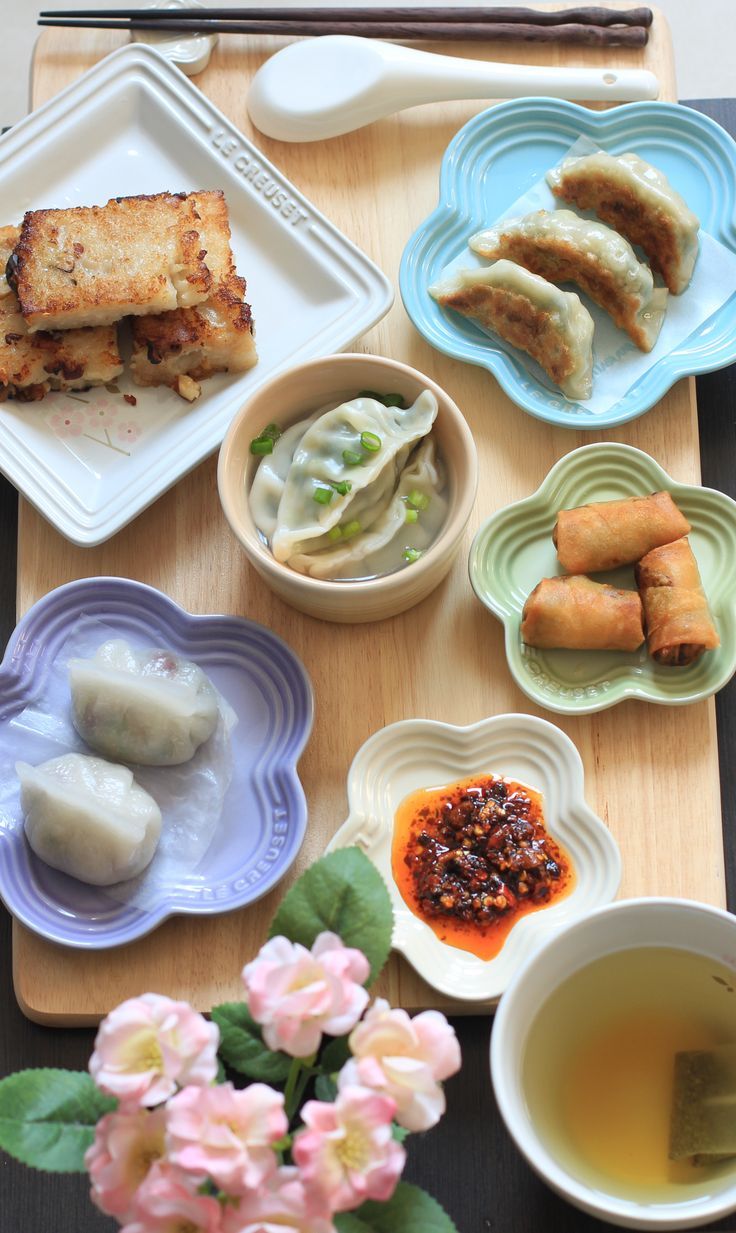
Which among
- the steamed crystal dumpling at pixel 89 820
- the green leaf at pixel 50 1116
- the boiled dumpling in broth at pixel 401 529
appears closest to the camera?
the green leaf at pixel 50 1116

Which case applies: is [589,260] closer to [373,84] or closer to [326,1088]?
[373,84]

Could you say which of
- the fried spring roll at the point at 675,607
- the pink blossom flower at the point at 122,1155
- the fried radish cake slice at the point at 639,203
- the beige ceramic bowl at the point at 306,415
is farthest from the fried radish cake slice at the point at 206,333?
the pink blossom flower at the point at 122,1155

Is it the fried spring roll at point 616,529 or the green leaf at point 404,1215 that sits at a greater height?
the fried spring roll at point 616,529

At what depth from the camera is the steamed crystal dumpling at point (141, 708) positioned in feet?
5.39

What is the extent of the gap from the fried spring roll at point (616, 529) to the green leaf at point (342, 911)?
68cm

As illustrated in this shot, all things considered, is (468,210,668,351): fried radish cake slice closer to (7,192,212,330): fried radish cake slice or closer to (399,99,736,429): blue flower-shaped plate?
(399,99,736,429): blue flower-shaped plate

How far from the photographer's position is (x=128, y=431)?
6.04ft

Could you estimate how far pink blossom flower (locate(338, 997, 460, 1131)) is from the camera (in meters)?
1.04

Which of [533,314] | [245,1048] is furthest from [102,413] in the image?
[245,1048]

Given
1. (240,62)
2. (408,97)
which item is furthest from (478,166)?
(240,62)

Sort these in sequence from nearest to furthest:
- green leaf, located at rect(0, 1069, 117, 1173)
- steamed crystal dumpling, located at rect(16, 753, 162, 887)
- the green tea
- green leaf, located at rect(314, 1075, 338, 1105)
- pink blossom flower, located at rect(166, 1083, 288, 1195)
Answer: pink blossom flower, located at rect(166, 1083, 288, 1195) → green leaf, located at rect(0, 1069, 117, 1173) → green leaf, located at rect(314, 1075, 338, 1105) → the green tea → steamed crystal dumpling, located at rect(16, 753, 162, 887)

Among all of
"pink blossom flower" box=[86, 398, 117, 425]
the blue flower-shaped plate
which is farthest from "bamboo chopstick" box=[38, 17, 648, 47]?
"pink blossom flower" box=[86, 398, 117, 425]

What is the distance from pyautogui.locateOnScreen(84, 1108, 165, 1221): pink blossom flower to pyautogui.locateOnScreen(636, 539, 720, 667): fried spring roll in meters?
0.96

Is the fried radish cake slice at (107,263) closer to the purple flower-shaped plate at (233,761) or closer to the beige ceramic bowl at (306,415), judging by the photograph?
the beige ceramic bowl at (306,415)
